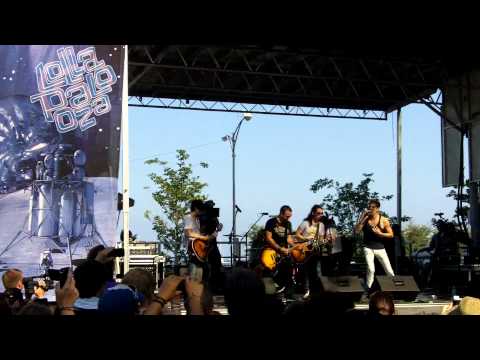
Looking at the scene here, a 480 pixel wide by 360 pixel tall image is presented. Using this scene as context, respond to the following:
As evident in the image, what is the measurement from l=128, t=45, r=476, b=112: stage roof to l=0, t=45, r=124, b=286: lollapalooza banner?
6.49 meters

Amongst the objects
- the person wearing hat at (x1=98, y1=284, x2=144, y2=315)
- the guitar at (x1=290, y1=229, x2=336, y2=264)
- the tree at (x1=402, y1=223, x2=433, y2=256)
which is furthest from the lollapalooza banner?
the tree at (x1=402, y1=223, x2=433, y2=256)

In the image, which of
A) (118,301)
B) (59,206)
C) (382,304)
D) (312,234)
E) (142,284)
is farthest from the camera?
(312,234)

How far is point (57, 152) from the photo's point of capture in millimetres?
10141

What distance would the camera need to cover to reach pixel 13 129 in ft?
33.2

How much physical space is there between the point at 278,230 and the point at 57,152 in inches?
150

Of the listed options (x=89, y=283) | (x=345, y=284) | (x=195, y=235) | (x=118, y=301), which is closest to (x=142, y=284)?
(x=89, y=283)

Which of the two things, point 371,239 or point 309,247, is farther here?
point 371,239

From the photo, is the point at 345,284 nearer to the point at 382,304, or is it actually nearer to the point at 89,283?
the point at 382,304

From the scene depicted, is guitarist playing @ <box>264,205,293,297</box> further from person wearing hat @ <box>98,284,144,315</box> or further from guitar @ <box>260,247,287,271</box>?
person wearing hat @ <box>98,284,144,315</box>

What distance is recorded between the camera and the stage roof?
1781 centimetres

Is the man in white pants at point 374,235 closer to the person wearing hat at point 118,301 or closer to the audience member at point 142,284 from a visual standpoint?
the audience member at point 142,284

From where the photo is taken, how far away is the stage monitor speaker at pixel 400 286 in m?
11.3
